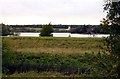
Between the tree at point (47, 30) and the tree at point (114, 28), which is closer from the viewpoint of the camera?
the tree at point (114, 28)

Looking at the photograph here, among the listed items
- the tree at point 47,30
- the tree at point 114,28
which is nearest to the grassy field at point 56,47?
the tree at point 114,28

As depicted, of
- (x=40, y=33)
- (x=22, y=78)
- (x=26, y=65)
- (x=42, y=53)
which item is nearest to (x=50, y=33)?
(x=40, y=33)

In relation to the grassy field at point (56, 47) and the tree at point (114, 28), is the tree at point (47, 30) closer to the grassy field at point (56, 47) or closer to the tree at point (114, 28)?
the grassy field at point (56, 47)

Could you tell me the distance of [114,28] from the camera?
8.69 m

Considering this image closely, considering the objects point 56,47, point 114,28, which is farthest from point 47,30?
point 114,28

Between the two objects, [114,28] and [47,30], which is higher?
[114,28]

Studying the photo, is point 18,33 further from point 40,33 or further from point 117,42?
point 117,42

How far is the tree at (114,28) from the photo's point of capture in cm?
856

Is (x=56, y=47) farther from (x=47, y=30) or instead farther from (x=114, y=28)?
(x=47, y=30)

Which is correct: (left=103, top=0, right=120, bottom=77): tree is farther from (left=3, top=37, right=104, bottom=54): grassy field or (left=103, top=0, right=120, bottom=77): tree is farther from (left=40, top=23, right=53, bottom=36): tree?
(left=40, top=23, right=53, bottom=36): tree

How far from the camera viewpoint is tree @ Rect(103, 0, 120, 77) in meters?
8.56

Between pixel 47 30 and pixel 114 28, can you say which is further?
pixel 47 30

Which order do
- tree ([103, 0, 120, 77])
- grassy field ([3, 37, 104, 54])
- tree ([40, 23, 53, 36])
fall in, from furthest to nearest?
1. tree ([40, 23, 53, 36])
2. grassy field ([3, 37, 104, 54])
3. tree ([103, 0, 120, 77])

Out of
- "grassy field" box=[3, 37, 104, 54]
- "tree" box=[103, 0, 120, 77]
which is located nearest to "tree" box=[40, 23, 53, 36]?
"grassy field" box=[3, 37, 104, 54]
